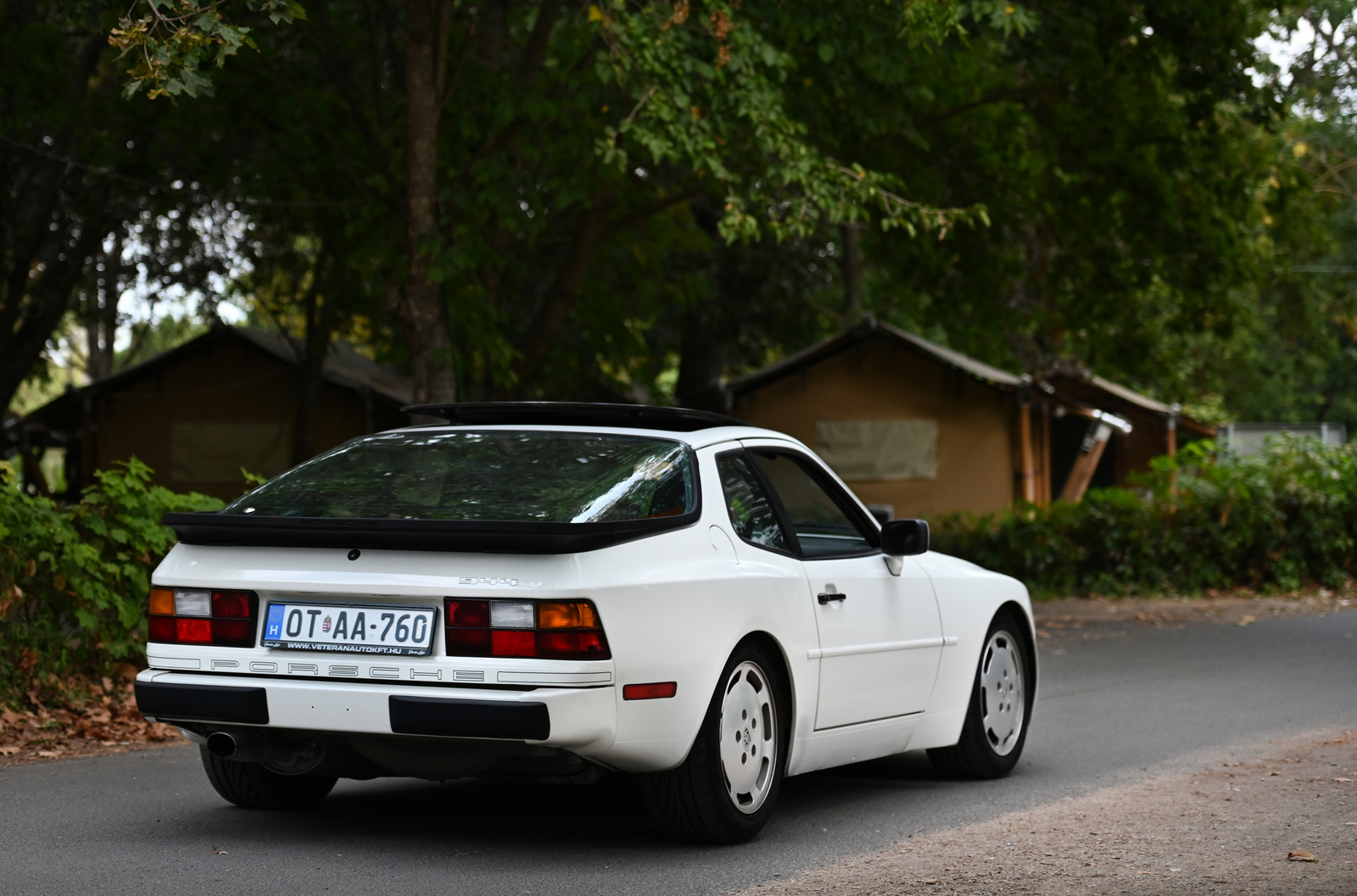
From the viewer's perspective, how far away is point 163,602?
545 cm

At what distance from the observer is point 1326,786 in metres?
6.85

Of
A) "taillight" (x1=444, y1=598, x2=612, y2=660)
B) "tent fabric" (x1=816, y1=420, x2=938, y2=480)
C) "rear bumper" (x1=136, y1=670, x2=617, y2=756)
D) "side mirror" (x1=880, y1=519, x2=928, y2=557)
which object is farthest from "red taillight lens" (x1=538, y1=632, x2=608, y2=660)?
"tent fabric" (x1=816, y1=420, x2=938, y2=480)

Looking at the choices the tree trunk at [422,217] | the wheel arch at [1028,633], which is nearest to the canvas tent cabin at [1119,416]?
the tree trunk at [422,217]

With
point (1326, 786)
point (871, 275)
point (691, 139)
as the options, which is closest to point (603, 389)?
point (871, 275)

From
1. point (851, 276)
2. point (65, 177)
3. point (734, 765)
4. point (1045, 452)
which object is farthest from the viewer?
point (851, 276)

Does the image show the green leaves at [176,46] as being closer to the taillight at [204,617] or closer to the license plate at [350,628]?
the taillight at [204,617]

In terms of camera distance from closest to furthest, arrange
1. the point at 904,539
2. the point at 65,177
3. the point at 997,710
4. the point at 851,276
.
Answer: the point at 904,539 < the point at 997,710 < the point at 65,177 < the point at 851,276

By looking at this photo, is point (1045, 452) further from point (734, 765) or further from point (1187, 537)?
point (734, 765)

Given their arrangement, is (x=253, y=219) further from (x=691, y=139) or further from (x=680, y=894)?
(x=680, y=894)

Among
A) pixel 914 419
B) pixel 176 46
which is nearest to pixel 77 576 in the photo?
pixel 176 46

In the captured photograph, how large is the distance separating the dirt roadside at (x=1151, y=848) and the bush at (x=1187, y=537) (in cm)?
1173

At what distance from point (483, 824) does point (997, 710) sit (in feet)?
8.43

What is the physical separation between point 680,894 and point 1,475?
5.50 metres

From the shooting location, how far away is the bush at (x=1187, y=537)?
18.8 metres
